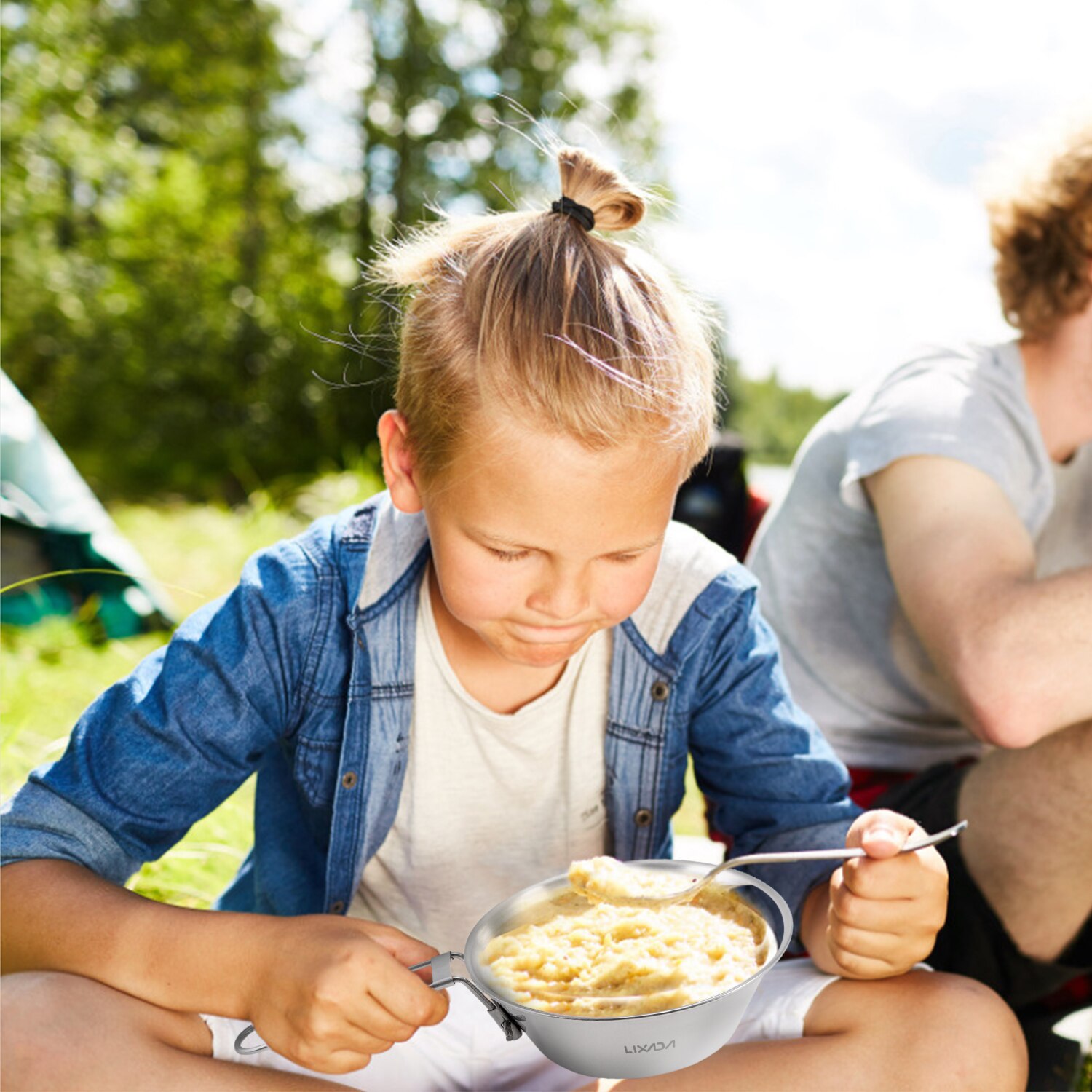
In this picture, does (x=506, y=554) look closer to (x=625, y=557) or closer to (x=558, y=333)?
(x=625, y=557)

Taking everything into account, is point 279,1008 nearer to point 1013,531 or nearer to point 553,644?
point 553,644

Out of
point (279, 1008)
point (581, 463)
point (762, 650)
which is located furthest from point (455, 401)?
point (279, 1008)

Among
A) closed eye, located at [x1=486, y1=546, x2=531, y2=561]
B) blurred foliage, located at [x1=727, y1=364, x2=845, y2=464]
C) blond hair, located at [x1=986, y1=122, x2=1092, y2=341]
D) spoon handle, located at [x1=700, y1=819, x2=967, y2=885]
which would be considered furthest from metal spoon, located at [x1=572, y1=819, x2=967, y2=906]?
blurred foliage, located at [x1=727, y1=364, x2=845, y2=464]

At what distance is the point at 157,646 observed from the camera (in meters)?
4.24

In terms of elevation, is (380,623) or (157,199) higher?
(157,199)

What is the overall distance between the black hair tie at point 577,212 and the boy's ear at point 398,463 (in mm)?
369

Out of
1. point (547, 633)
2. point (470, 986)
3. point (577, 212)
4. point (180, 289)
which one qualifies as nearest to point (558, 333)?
point (577, 212)

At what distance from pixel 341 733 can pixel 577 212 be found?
837 mm

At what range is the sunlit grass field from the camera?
7.44 ft

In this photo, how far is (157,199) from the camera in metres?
12.4

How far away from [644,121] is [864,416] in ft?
43.5

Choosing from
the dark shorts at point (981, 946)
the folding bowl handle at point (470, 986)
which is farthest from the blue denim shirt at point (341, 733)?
the folding bowl handle at point (470, 986)

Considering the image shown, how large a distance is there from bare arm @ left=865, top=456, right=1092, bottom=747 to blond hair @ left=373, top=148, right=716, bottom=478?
0.51 meters

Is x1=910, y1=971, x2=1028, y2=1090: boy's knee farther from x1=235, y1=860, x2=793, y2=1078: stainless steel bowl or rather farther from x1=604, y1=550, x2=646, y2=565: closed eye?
x1=604, y1=550, x2=646, y2=565: closed eye
